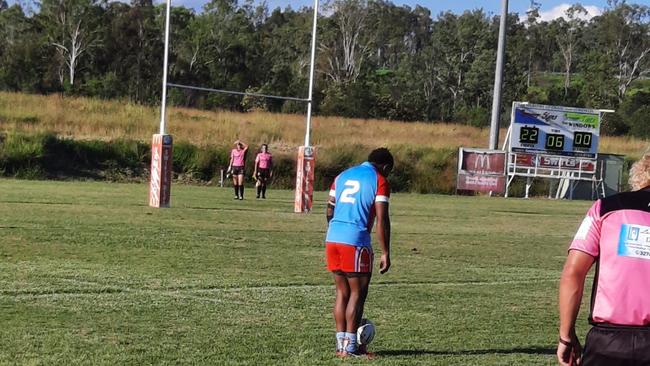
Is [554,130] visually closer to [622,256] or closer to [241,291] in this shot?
[241,291]

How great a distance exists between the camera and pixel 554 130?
44.7m

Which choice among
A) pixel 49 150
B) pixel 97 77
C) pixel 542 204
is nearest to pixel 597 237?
pixel 542 204

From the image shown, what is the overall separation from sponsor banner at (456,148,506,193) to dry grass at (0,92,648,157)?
5.31 m

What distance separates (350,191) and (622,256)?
4.16 m

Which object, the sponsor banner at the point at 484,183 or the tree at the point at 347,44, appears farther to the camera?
the tree at the point at 347,44

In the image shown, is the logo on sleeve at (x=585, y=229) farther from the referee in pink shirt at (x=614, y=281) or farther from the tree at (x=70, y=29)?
the tree at (x=70, y=29)

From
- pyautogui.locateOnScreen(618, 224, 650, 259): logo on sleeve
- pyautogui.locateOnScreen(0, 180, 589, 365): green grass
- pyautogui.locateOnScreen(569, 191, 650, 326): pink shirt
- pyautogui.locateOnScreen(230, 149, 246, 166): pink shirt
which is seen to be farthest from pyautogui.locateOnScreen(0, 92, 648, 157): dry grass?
pyautogui.locateOnScreen(618, 224, 650, 259): logo on sleeve

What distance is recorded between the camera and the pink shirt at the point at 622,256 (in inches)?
189

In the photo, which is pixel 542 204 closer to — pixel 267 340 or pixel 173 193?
pixel 173 193

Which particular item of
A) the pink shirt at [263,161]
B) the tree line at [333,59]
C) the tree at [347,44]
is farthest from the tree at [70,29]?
the pink shirt at [263,161]

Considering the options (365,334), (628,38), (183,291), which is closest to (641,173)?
(365,334)

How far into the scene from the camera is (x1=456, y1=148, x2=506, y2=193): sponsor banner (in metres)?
44.4

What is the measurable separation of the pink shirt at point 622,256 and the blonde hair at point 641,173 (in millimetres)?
74

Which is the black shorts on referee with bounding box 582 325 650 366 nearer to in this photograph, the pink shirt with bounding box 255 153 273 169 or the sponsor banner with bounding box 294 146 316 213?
the sponsor banner with bounding box 294 146 316 213
